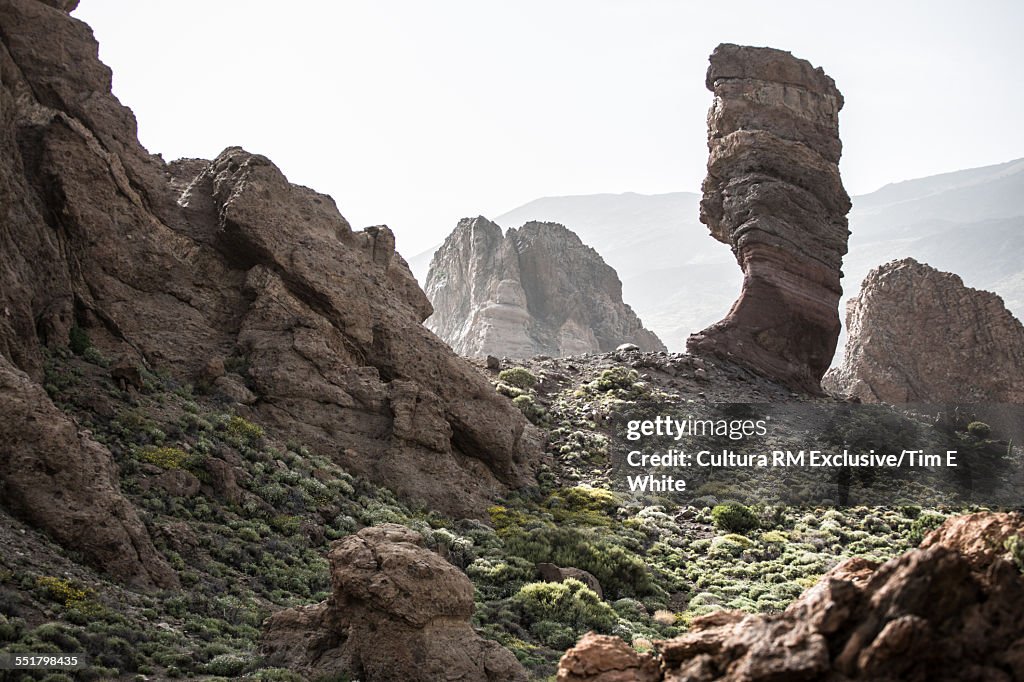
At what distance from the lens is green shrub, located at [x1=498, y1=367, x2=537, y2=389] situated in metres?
49.8

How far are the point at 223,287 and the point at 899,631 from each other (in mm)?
30463

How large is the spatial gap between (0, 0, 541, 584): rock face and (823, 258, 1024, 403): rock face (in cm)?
3959

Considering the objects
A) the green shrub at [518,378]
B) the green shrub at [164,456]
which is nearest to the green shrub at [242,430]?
the green shrub at [164,456]

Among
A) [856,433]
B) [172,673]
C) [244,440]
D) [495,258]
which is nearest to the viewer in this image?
[172,673]

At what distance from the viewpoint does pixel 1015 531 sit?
8586 mm

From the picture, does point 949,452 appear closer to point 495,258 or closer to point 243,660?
point 243,660

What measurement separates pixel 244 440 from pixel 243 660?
13.2 metres

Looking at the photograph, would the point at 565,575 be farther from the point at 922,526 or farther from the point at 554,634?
the point at 922,526

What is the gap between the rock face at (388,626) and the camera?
14141mm

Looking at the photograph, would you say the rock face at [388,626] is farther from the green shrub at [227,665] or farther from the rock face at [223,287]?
the rock face at [223,287]

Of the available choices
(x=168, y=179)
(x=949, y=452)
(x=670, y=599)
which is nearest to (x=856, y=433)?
(x=949, y=452)

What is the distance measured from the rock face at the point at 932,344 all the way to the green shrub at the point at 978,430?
6.29 meters

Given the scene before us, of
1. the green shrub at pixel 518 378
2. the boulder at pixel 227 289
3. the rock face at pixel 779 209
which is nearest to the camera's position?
the boulder at pixel 227 289

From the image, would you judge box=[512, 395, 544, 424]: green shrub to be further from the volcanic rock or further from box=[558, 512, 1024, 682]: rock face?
box=[558, 512, 1024, 682]: rock face
